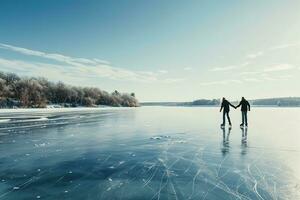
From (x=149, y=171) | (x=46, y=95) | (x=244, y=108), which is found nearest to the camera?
(x=149, y=171)

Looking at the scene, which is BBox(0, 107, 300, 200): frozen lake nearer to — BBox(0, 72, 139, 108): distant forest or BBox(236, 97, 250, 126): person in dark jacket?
BBox(236, 97, 250, 126): person in dark jacket

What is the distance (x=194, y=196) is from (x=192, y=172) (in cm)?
152

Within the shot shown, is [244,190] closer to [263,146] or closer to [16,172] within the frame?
[16,172]

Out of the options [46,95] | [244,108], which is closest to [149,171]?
[244,108]

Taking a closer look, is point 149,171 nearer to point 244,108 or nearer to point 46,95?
point 244,108

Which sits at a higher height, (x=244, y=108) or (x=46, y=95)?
(x=46, y=95)

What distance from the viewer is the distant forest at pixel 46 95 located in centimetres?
6222

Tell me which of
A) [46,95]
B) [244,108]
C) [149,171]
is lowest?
[149,171]

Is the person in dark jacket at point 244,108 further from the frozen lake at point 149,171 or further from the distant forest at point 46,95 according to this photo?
the distant forest at point 46,95

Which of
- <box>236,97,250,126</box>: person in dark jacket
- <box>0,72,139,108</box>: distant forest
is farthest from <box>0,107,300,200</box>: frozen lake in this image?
<box>0,72,139,108</box>: distant forest

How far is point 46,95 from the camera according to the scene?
78562mm

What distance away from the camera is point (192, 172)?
588cm

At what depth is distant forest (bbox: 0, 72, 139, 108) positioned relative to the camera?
62219mm

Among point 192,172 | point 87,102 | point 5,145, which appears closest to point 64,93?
point 87,102
